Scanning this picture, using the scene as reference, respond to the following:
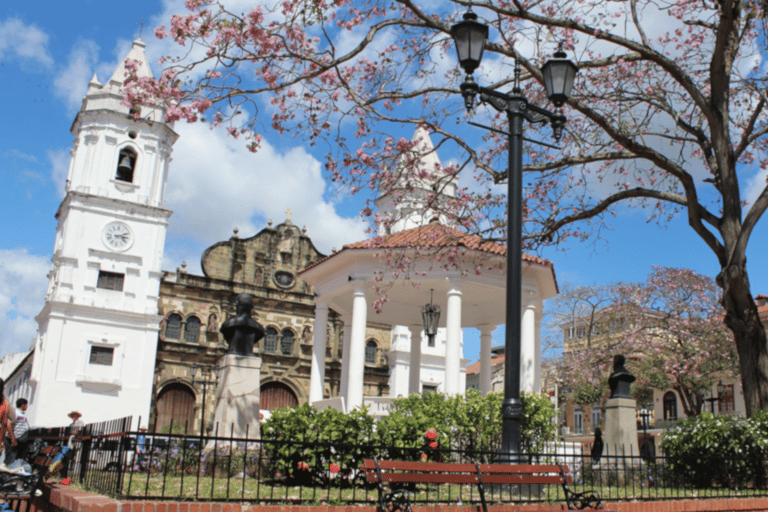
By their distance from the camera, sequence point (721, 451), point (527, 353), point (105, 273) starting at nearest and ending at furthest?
point (721, 451)
point (527, 353)
point (105, 273)

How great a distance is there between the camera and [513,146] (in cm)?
879

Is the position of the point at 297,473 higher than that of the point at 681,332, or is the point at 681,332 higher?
the point at 681,332

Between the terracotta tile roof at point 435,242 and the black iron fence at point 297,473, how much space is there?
19.8ft

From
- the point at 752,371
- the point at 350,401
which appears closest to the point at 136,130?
the point at 350,401

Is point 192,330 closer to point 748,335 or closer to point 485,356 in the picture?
point 485,356

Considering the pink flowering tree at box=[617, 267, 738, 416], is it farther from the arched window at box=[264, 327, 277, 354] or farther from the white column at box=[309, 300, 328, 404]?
the arched window at box=[264, 327, 277, 354]

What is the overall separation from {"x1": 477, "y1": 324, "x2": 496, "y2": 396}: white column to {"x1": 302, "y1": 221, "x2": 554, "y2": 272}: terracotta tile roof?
458cm

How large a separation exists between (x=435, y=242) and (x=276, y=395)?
2489 centimetres

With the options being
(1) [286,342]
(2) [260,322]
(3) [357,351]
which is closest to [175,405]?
(2) [260,322]

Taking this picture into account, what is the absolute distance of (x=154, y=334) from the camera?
3497 centimetres

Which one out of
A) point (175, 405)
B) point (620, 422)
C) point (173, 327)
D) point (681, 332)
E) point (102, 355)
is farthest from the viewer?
point (173, 327)

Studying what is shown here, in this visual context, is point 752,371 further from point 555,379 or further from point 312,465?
point 555,379

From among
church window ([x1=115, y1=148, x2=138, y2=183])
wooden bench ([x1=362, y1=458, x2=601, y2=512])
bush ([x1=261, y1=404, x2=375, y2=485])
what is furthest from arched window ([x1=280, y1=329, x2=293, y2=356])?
wooden bench ([x1=362, y1=458, x2=601, y2=512])

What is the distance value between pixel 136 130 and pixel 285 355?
14.9 meters
